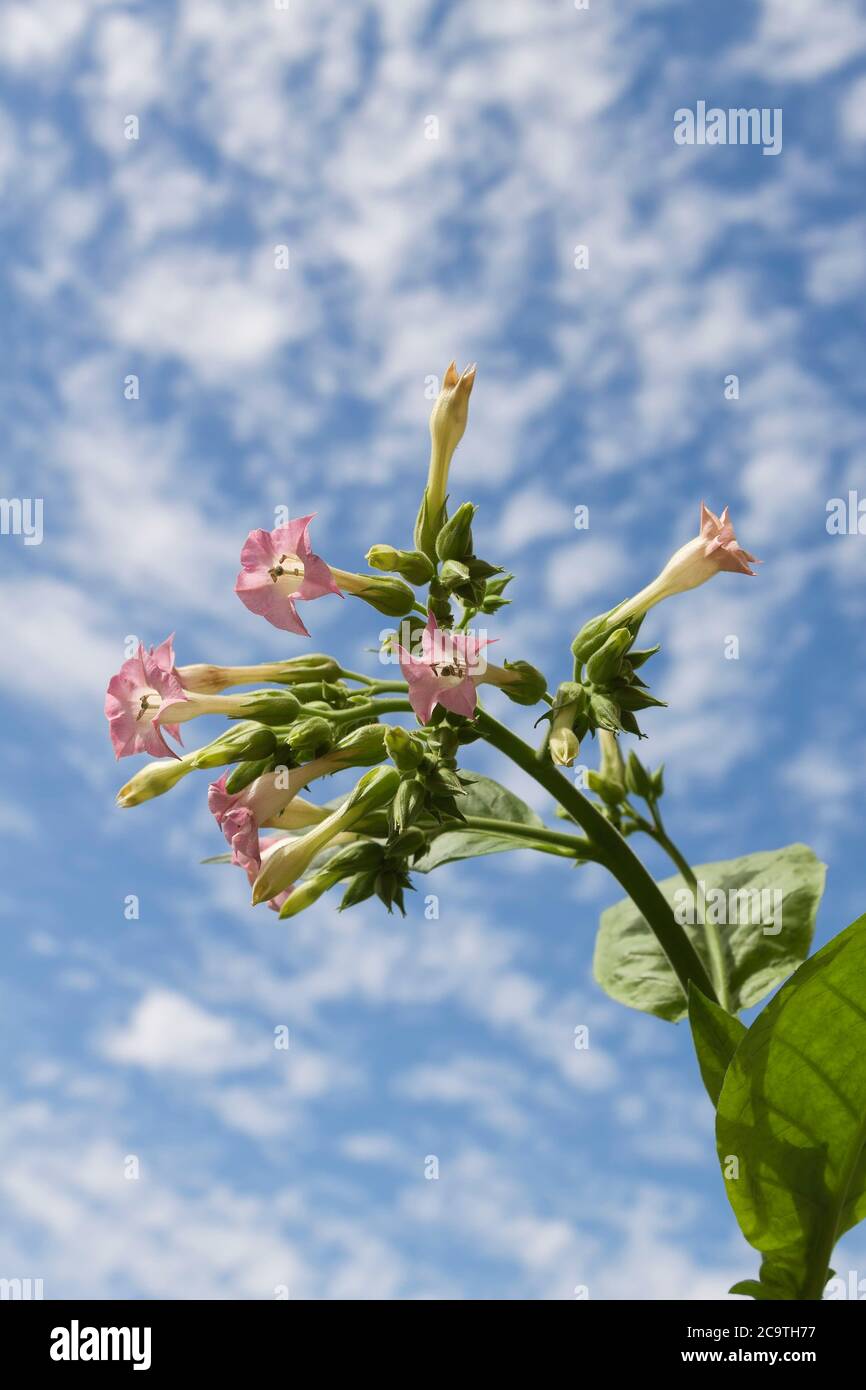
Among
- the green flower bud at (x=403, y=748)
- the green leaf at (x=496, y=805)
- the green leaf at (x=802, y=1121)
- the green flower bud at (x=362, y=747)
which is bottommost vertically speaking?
the green leaf at (x=802, y=1121)

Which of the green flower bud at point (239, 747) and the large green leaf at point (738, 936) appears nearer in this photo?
the green flower bud at point (239, 747)

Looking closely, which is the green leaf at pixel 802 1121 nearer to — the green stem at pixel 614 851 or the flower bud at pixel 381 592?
the green stem at pixel 614 851

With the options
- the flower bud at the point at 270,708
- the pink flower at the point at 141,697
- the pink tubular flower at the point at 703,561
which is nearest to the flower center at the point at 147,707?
the pink flower at the point at 141,697

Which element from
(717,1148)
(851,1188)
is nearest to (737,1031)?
(717,1148)

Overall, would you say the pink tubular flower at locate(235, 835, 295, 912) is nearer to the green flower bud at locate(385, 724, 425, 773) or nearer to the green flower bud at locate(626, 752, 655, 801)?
the green flower bud at locate(385, 724, 425, 773)

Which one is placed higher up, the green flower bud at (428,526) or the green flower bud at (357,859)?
the green flower bud at (428,526)

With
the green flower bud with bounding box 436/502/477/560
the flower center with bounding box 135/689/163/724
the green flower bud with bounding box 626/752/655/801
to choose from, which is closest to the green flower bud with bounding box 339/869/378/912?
the flower center with bounding box 135/689/163/724
